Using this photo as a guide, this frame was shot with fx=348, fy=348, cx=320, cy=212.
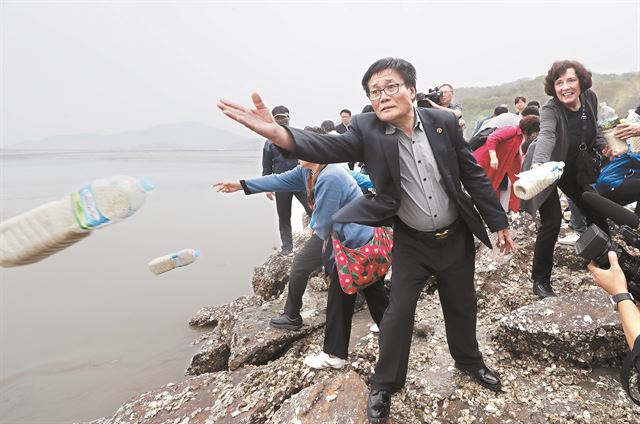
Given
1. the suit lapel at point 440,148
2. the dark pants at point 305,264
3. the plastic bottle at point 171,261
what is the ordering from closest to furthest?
the suit lapel at point 440,148 < the dark pants at point 305,264 < the plastic bottle at point 171,261

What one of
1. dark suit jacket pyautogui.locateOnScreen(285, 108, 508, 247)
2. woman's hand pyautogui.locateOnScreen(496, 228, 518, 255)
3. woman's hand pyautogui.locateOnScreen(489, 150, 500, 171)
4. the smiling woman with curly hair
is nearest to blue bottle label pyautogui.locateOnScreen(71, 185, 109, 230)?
dark suit jacket pyautogui.locateOnScreen(285, 108, 508, 247)

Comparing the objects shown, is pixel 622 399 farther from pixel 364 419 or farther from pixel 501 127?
pixel 501 127

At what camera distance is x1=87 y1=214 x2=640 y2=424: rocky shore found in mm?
2205

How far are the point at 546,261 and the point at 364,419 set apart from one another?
2.22m

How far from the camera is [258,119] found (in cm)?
172

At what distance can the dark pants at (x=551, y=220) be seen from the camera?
299cm

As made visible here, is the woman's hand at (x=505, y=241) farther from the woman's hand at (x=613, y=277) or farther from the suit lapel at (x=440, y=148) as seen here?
the woman's hand at (x=613, y=277)

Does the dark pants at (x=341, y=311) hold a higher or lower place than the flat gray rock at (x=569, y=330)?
higher

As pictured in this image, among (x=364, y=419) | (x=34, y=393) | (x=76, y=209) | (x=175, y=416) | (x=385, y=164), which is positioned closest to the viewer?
(x=76, y=209)

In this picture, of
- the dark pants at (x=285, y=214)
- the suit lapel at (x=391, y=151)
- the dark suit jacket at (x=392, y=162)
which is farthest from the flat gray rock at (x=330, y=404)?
the dark pants at (x=285, y=214)

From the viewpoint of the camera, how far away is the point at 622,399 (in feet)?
7.34

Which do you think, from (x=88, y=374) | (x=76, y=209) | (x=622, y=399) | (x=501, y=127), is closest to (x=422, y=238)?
(x=622, y=399)

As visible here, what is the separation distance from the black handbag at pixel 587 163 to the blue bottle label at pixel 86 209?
349 centimetres

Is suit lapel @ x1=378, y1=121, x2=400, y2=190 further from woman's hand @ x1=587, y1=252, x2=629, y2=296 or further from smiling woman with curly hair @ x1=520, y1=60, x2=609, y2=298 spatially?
smiling woman with curly hair @ x1=520, y1=60, x2=609, y2=298
